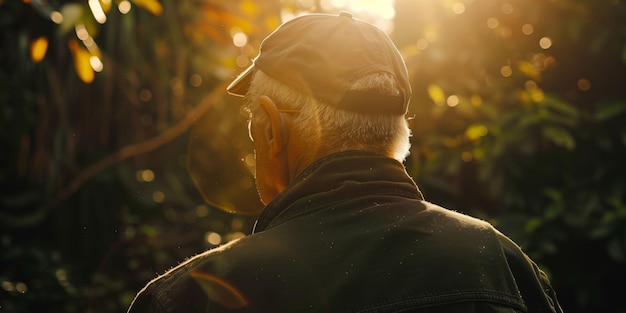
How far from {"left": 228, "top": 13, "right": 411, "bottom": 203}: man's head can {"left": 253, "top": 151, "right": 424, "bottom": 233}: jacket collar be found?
4cm

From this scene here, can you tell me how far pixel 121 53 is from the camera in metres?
4.96

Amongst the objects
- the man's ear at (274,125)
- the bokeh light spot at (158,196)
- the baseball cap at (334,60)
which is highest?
the baseball cap at (334,60)

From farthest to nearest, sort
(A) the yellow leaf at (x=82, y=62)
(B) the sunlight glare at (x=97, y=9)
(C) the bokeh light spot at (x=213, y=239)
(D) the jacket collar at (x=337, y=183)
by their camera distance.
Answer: (C) the bokeh light spot at (x=213, y=239) < (A) the yellow leaf at (x=82, y=62) < (B) the sunlight glare at (x=97, y=9) < (D) the jacket collar at (x=337, y=183)

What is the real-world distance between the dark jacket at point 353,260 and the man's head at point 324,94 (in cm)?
6

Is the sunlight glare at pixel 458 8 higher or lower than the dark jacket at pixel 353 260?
lower

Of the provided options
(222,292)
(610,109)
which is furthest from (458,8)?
(222,292)

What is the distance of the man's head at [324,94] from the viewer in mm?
1494

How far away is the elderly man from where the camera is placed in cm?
130

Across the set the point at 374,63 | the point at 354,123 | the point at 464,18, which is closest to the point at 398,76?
the point at 374,63

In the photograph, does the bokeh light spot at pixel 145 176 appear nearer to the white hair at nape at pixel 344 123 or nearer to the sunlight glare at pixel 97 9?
the sunlight glare at pixel 97 9

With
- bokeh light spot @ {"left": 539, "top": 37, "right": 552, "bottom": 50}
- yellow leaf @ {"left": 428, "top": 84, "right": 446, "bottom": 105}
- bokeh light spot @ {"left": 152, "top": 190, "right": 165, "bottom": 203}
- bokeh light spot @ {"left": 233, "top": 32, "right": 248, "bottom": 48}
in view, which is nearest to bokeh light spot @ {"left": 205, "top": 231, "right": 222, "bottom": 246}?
bokeh light spot @ {"left": 152, "top": 190, "right": 165, "bottom": 203}

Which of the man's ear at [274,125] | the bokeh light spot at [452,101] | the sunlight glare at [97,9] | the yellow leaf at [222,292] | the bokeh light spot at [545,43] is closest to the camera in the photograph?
the yellow leaf at [222,292]

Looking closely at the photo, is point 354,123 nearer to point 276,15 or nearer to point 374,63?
point 374,63

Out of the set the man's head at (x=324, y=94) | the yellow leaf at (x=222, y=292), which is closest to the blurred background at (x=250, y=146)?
the man's head at (x=324, y=94)
